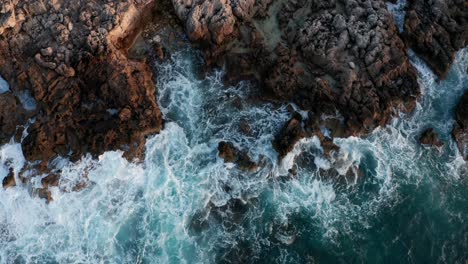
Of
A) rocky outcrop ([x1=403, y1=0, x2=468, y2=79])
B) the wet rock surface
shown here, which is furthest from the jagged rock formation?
the wet rock surface

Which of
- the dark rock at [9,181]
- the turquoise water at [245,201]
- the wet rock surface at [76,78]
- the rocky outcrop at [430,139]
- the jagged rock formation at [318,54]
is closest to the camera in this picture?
the turquoise water at [245,201]

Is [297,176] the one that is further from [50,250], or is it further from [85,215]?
[50,250]

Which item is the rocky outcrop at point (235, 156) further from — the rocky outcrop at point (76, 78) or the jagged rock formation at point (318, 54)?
the rocky outcrop at point (76, 78)

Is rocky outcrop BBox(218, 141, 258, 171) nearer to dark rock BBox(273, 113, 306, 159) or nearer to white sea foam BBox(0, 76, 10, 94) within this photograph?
dark rock BBox(273, 113, 306, 159)

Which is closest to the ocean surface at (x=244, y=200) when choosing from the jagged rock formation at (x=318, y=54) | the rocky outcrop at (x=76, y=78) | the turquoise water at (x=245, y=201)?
the turquoise water at (x=245, y=201)

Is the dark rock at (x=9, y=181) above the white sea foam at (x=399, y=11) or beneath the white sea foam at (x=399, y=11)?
beneath

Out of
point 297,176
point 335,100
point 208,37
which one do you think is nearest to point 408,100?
point 335,100
